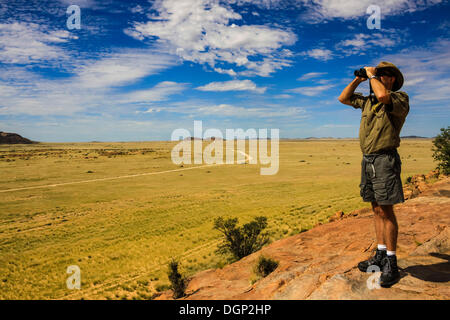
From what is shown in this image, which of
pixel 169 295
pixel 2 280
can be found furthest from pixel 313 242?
pixel 2 280

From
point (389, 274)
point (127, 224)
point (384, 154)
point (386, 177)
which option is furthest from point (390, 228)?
point (127, 224)

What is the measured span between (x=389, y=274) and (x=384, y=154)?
163cm

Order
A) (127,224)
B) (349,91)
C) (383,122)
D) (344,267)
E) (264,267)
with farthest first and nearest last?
(127,224), (264,267), (344,267), (349,91), (383,122)

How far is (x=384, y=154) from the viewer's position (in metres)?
3.67

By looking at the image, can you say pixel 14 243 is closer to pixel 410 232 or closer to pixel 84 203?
pixel 84 203

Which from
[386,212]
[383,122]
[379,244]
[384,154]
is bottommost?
[379,244]

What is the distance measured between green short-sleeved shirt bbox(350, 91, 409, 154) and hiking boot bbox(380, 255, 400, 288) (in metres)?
1.54

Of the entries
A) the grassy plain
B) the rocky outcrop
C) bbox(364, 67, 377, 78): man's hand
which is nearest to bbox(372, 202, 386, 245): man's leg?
the rocky outcrop

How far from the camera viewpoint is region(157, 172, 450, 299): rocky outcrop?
347 cm

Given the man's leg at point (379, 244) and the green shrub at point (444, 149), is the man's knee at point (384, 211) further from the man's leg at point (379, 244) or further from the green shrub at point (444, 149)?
the green shrub at point (444, 149)

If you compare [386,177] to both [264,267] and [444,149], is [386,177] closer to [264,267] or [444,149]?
[264,267]

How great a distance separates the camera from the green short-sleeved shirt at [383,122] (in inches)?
136

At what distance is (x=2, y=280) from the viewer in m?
11.7

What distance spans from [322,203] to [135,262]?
16419 millimetres
